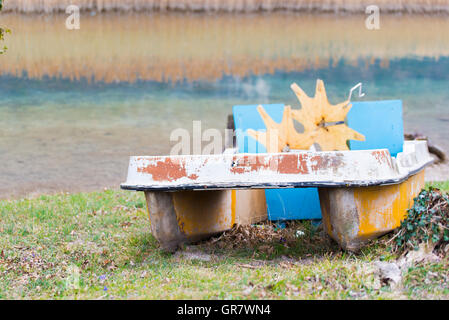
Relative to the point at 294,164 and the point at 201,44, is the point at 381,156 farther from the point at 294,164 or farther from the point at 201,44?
the point at 201,44

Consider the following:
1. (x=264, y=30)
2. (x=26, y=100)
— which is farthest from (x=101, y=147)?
(x=264, y=30)

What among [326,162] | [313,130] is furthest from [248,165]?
[313,130]

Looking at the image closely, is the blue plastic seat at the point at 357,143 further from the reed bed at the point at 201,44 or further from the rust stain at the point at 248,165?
the reed bed at the point at 201,44

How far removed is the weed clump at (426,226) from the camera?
423 centimetres

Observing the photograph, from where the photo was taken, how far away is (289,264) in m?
4.48

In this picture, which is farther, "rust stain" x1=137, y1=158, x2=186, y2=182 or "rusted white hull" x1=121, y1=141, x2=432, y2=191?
"rust stain" x1=137, y1=158, x2=186, y2=182

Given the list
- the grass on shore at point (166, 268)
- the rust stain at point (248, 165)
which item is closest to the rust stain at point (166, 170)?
the rust stain at point (248, 165)

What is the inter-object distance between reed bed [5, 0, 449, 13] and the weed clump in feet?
44.4

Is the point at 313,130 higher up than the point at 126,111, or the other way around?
the point at 313,130

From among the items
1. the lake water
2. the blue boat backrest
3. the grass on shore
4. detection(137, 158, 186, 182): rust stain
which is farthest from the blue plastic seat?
the lake water

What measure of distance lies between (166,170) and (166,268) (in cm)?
78

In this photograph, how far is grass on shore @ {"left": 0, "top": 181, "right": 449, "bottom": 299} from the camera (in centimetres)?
372

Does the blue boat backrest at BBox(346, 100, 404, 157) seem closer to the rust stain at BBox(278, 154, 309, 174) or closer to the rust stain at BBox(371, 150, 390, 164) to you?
the rust stain at BBox(371, 150, 390, 164)

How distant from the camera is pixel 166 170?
4438mm
